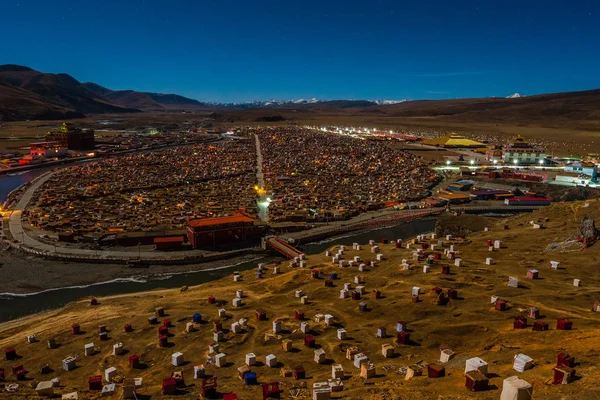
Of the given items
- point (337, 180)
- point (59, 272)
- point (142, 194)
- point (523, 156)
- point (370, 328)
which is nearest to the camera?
point (370, 328)

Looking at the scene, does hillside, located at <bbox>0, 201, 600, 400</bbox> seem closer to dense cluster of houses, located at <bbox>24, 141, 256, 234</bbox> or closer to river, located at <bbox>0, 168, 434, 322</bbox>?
river, located at <bbox>0, 168, 434, 322</bbox>

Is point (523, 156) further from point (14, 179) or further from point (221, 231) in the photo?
point (14, 179)

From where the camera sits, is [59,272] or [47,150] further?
[47,150]

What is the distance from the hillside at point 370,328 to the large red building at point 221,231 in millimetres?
11932

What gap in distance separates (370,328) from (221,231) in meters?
28.7

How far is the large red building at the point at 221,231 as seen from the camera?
46.6m

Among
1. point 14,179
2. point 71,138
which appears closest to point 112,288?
point 14,179

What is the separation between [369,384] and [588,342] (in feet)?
29.8

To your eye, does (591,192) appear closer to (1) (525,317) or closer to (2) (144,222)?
(1) (525,317)

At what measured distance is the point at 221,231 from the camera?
4778 centimetres

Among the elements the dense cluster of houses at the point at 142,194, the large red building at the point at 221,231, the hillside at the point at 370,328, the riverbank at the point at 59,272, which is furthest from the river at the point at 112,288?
the dense cluster of houses at the point at 142,194

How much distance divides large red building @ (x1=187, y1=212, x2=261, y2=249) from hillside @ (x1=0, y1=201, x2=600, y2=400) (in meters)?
11.9

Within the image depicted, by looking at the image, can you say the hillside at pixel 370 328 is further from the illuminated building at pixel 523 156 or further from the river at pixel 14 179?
the illuminated building at pixel 523 156

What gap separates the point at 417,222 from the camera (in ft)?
193
